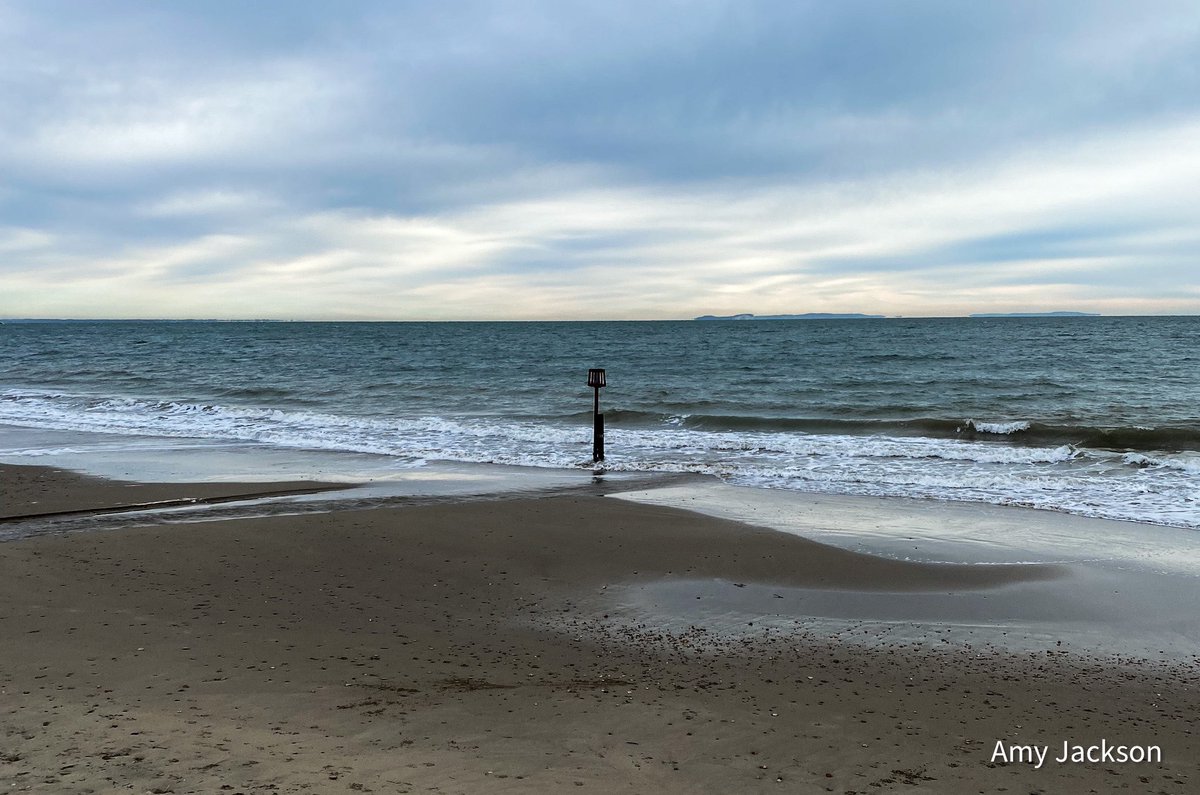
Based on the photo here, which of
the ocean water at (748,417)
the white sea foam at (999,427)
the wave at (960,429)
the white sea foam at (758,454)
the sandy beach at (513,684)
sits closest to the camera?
the sandy beach at (513,684)

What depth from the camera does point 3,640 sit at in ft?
17.2

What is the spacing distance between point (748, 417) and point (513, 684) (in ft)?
56.9

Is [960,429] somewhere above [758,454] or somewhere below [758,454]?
above

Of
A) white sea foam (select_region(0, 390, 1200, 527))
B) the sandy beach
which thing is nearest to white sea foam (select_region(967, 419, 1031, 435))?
white sea foam (select_region(0, 390, 1200, 527))

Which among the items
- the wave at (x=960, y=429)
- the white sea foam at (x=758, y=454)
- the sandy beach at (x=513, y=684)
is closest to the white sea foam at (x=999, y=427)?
the wave at (x=960, y=429)

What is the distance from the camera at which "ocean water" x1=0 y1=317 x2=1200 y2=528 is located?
1330 centimetres

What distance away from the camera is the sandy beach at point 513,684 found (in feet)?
12.1

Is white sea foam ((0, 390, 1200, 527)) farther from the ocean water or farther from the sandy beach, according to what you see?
the sandy beach

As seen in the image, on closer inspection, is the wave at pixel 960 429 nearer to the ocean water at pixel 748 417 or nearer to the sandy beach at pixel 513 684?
the ocean water at pixel 748 417

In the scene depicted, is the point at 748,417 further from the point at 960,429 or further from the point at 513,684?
the point at 513,684

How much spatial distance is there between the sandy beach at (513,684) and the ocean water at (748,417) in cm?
603

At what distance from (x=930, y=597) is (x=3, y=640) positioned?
278 inches

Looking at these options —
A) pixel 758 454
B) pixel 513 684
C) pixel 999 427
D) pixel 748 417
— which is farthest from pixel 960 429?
pixel 513 684

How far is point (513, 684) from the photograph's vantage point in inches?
187
